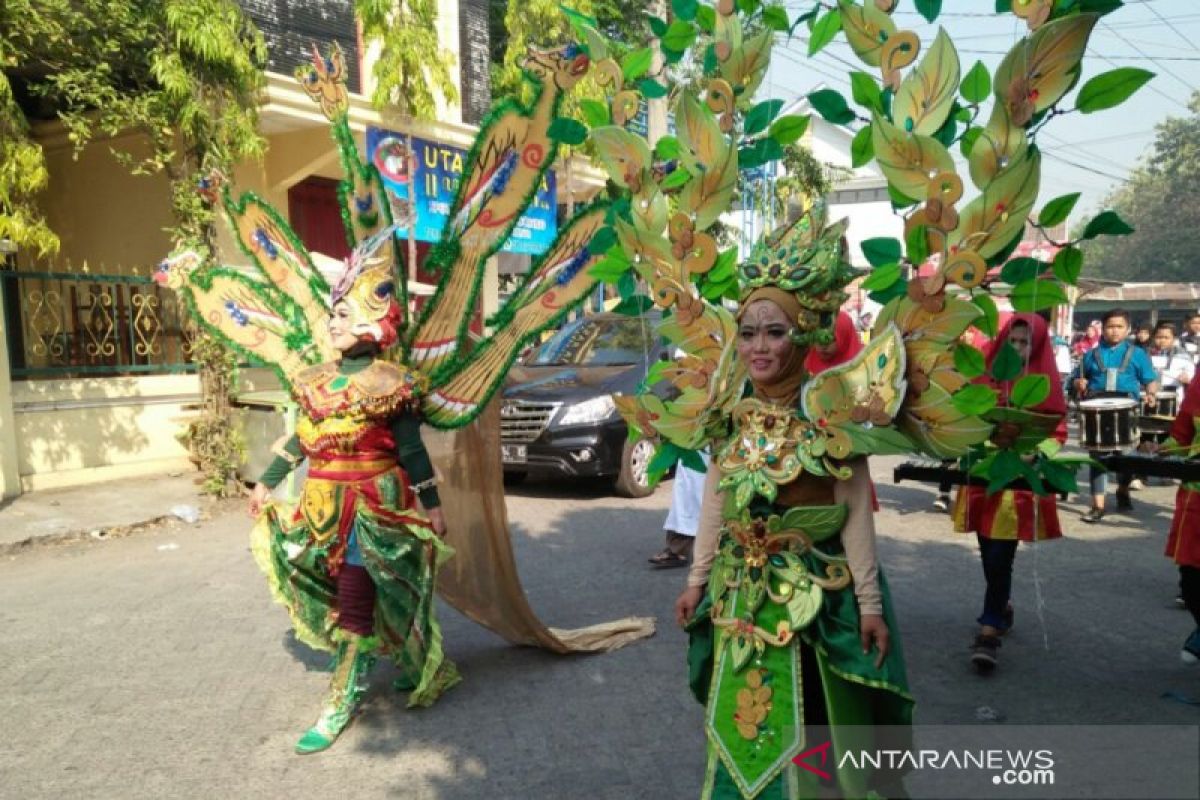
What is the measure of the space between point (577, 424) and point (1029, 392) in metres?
6.36

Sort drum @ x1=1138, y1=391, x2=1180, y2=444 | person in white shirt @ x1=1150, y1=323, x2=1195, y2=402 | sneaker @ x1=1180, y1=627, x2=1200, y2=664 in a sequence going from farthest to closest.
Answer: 1. person in white shirt @ x1=1150, y1=323, x2=1195, y2=402
2. drum @ x1=1138, y1=391, x2=1180, y2=444
3. sneaker @ x1=1180, y1=627, x2=1200, y2=664

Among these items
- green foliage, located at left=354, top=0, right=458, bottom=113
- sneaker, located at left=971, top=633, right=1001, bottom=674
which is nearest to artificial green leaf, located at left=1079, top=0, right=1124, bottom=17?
sneaker, located at left=971, top=633, right=1001, bottom=674

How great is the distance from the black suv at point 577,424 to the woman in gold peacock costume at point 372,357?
14.1ft

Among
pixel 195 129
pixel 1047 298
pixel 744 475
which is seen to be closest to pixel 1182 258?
pixel 1047 298

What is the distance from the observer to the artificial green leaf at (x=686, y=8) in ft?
9.05

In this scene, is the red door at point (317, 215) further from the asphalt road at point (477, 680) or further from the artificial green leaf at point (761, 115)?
the artificial green leaf at point (761, 115)

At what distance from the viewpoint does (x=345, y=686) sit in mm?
3746

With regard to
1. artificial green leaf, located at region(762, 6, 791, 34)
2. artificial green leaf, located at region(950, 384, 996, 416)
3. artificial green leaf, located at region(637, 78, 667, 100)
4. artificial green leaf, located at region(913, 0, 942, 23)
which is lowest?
artificial green leaf, located at region(950, 384, 996, 416)

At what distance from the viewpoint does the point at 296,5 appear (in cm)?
1034

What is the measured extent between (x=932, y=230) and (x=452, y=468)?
2.79 m

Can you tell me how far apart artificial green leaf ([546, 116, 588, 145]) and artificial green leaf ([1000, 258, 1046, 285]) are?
5.11 ft

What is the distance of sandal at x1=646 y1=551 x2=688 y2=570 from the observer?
625 cm

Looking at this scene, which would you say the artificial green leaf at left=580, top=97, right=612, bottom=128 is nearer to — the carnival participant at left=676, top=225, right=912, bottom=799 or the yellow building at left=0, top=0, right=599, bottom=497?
the carnival participant at left=676, top=225, right=912, bottom=799

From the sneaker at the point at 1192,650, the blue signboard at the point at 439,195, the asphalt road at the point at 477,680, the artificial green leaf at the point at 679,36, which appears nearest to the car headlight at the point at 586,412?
the blue signboard at the point at 439,195
